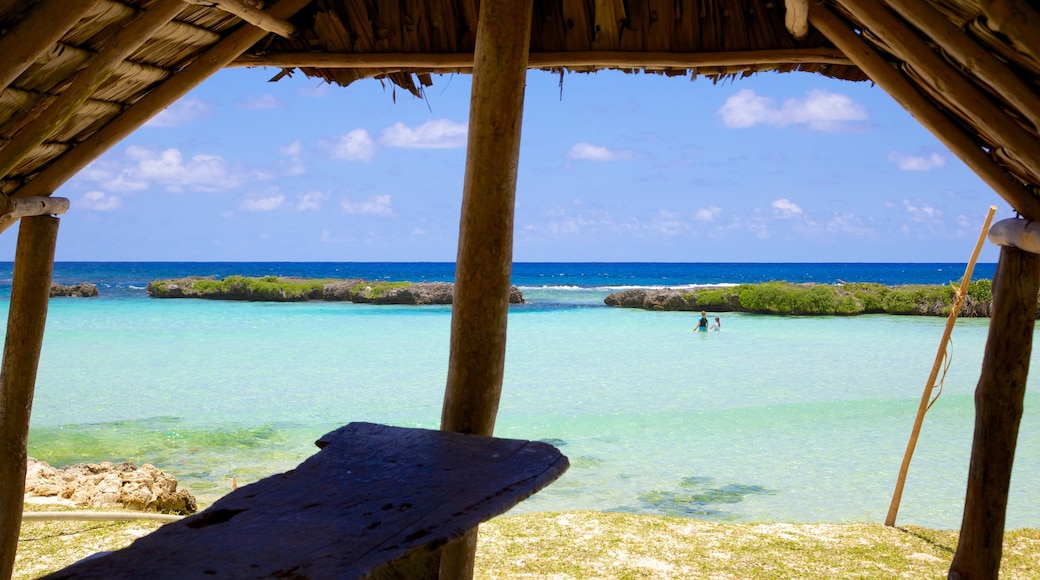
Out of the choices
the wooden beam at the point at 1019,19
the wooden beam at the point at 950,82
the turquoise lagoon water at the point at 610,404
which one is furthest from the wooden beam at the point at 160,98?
the turquoise lagoon water at the point at 610,404

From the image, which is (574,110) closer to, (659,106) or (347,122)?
(659,106)

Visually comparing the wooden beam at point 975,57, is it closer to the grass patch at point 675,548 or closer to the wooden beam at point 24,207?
the grass patch at point 675,548

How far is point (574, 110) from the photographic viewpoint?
154 feet

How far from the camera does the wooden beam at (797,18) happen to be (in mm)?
2770

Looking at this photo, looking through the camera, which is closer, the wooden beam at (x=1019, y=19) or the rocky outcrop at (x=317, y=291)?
the wooden beam at (x=1019, y=19)

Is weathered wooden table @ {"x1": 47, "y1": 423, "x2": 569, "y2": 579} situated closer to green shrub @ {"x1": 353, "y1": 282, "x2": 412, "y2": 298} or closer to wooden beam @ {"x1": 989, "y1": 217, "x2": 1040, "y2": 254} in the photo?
wooden beam @ {"x1": 989, "y1": 217, "x2": 1040, "y2": 254}

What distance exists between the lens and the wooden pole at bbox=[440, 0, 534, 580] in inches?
95.4

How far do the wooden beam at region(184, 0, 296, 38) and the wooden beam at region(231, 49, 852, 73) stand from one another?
159 millimetres

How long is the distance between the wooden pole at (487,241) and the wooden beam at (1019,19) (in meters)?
1.21

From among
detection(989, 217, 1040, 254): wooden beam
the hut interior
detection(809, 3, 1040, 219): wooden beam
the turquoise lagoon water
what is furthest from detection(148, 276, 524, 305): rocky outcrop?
detection(989, 217, 1040, 254): wooden beam

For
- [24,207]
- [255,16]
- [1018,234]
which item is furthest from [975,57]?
[24,207]

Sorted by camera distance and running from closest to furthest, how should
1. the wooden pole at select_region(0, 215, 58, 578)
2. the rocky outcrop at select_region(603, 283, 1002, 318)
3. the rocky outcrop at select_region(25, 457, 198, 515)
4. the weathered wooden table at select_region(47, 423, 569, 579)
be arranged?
the weathered wooden table at select_region(47, 423, 569, 579), the wooden pole at select_region(0, 215, 58, 578), the rocky outcrop at select_region(25, 457, 198, 515), the rocky outcrop at select_region(603, 283, 1002, 318)

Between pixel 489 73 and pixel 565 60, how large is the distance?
0.94 meters

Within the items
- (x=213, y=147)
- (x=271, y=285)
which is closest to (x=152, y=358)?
(x=271, y=285)
